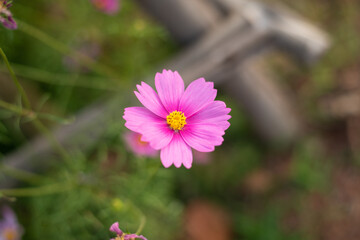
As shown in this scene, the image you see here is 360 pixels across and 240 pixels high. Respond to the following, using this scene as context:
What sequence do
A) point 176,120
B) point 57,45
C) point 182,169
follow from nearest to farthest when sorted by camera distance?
point 176,120 < point 57,45 < point 182,169

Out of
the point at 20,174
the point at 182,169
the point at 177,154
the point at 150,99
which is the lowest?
the point at 177,154

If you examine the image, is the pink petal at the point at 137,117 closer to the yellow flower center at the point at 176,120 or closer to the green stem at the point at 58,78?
the yellow flower center at the point at 176,120

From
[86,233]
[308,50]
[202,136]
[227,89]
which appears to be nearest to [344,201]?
[227,89]

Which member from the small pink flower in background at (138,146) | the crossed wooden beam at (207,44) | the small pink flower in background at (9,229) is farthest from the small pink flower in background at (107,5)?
the small pink flower in background at (9,229)

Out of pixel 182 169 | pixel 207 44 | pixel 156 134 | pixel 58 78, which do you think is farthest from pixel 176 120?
pixel 182 169

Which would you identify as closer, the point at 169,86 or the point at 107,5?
the point at 169,86

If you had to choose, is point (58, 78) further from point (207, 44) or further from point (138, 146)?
point (207, 44)
